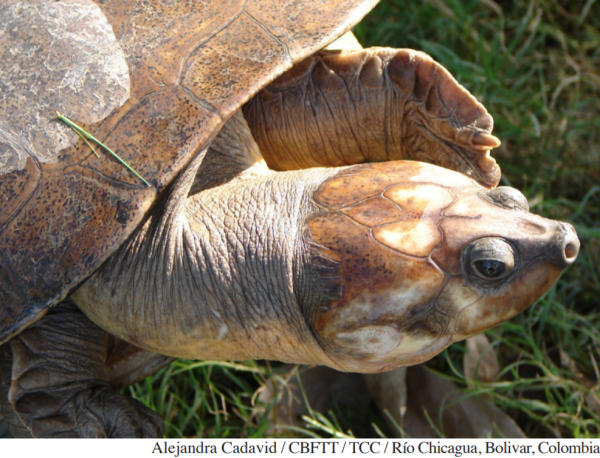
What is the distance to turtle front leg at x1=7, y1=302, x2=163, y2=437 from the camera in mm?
2318

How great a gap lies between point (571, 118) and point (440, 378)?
1.62 meters

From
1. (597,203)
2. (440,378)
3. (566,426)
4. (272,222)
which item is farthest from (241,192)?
(597,203)

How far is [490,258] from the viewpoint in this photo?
1873mm

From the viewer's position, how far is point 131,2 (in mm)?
2166

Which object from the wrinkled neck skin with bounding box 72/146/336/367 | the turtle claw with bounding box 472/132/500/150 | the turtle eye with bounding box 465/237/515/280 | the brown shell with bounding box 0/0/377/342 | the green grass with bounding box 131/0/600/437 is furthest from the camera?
the green grass with bounding box 131/0/600/437

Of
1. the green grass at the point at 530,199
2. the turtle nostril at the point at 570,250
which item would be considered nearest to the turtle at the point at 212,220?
A: the turtle nostril at the point at 570,250

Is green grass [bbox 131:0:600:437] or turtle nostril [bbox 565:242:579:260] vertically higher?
turtle nostril [bbox 565:242:579:260]

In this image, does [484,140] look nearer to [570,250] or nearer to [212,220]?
[570,250]

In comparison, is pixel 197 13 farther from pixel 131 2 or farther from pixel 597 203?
pixel 597 203

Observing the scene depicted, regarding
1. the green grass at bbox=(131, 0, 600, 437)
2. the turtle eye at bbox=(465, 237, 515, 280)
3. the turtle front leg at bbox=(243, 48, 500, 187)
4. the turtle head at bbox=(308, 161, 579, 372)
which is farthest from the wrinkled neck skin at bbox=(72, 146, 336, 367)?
the green grass at bbox=(131, 0, 600, 437)

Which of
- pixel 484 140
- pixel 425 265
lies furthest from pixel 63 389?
pixel 484 140

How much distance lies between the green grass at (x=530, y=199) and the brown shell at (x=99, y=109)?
115 centimetres

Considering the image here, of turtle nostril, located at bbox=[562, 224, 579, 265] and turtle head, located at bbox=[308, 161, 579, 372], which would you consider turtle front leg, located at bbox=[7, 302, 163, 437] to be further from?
turtle nostril, located at bbox=[562, 224, 579, 265]
